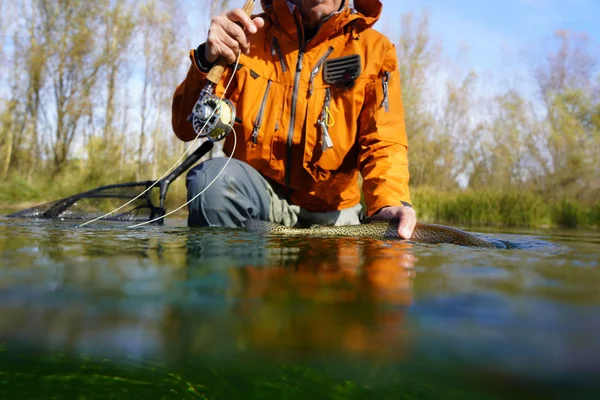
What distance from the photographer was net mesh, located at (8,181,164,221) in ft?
12.7

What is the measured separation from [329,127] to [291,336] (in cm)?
291

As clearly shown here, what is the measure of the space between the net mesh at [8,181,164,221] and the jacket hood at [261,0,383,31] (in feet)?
5.98

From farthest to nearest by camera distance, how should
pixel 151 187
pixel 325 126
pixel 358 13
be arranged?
pixel 358 13 < pixel 151 187 < pixel 325 126

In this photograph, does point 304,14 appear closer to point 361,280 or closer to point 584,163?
point 361,280

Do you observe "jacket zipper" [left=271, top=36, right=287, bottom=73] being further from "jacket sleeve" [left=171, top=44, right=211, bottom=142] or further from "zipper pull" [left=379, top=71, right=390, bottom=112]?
"zipper pull" [left=379, top=71, right=390, bottom=112]

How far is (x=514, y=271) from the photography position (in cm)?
114

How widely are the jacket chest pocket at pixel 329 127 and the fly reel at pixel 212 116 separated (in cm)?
64

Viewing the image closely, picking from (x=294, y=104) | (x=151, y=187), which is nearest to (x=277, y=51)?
(x=294, y=104)

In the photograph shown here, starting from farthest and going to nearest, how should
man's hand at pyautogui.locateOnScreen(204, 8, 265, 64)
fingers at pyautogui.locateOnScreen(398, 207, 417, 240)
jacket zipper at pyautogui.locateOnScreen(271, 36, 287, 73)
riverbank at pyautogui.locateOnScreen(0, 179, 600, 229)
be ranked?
riverbank at pyautogui.locateOnScreen(0, 179, 600, 229), jacket zipper at pyautogui.locateOnScreen(271, 36, 287, 73), man's hand at pyautogui.locateOnScreen(204, 8, 265, 64), fingers at pyautogui.locateOnScreen(398, 207, 417, 240)

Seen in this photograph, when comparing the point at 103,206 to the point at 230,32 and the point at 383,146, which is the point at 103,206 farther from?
the point at 383,146

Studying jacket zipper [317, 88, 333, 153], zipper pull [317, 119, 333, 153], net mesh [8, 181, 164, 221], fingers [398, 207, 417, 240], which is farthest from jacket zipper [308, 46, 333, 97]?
net mesh [8, 181, 164, 221]

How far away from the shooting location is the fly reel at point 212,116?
2.89m

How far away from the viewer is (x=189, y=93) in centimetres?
331

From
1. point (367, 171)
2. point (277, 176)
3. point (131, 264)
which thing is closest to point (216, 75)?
point (277, 176)
